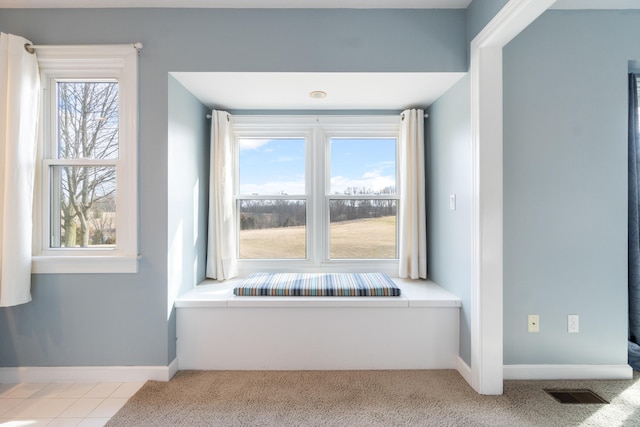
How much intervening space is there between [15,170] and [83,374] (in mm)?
1407

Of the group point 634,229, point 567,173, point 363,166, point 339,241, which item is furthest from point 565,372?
point 363,166

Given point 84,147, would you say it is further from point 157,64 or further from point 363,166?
point 363,166

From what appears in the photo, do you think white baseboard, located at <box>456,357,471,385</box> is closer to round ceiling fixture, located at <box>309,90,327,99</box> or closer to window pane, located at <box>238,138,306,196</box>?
window pane, located at <box>238,138,306,196</box>

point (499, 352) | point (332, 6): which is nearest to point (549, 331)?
point (499, 352)

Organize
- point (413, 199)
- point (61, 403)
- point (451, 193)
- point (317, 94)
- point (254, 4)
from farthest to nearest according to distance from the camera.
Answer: point (413, 199) < point (317, 94) < point (451, 193) < point (254, 4) < point (61, 403)

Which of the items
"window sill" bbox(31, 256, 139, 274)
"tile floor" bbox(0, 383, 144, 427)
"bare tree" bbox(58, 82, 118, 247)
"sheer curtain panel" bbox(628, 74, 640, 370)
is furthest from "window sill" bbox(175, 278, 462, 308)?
"sheer curtain panel" bbox(628, 74, 640, 370)

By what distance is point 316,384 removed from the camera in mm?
2027

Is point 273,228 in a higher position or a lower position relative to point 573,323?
higher

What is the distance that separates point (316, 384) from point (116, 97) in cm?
242

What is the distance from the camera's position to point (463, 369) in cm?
210

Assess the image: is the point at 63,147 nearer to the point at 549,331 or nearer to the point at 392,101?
the point at 392,101

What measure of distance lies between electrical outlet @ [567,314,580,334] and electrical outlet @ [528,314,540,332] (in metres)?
0.21

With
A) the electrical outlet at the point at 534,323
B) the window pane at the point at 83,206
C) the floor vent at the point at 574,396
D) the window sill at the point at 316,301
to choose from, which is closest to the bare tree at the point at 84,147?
the window pane at the point at 83,206

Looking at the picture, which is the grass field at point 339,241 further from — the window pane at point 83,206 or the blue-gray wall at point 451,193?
the window pane at point 83,206
